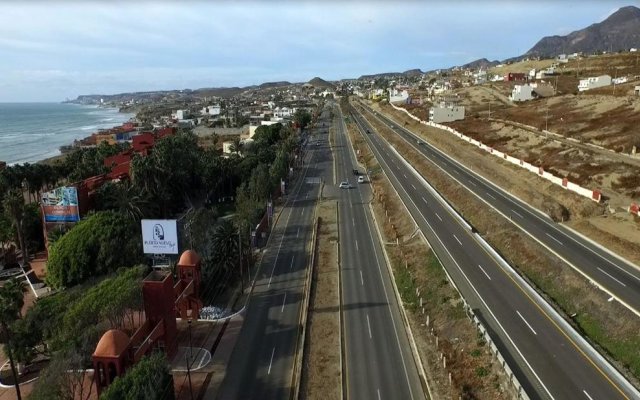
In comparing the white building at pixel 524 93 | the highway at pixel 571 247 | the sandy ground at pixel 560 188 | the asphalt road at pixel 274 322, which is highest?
the white building at pixel 524 93

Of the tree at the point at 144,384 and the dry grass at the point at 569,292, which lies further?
the dry grass at the point at 569,292

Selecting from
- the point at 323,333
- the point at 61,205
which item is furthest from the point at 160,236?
the point at 61,205

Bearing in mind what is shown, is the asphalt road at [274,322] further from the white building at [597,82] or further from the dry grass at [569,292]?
the white building at [597,82]

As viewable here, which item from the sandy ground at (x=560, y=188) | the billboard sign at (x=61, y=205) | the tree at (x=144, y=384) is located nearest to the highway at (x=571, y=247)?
the sandy ground at (x=560, y=188)

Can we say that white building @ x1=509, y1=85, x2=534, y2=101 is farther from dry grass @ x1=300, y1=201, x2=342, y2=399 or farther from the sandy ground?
dry grass @ x1=300, y1=201, x2=342, y2=399

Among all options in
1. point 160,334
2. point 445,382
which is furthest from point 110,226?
point 445,382

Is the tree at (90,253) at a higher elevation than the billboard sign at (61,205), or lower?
lower

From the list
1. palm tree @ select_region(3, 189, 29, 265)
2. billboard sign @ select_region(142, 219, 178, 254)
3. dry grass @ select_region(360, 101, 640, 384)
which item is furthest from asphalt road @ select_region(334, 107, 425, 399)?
palm tree @ select_region(3, 189, 29, 265)
